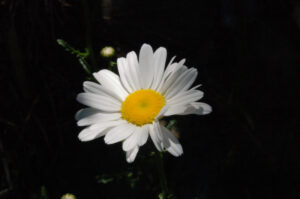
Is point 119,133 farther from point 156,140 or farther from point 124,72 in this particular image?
point 124,72

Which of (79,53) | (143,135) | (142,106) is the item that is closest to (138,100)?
(142,106)

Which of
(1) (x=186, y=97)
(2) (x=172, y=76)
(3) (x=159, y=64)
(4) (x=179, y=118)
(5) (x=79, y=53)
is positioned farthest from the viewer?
(4) (x=179, y=118)

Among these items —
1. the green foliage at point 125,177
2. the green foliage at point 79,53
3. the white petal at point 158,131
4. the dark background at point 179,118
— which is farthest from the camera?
the dark background at point 179,118

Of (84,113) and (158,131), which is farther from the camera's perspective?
(84,113)

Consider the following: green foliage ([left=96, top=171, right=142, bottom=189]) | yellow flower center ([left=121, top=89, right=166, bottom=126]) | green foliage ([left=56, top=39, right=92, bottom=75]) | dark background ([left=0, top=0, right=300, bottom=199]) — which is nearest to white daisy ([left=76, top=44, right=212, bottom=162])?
yellow flower center ([left=121, top=89, right=166, bottom=126])

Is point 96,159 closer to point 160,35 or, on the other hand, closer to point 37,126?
point 37,126

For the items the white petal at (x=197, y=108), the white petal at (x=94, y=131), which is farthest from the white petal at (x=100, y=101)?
the white petal at (x=197, y=108)

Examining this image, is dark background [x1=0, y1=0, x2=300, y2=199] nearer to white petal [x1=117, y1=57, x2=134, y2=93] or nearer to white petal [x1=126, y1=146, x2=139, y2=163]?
white petal [x1=117, y1=57, x2=134, y2=93]

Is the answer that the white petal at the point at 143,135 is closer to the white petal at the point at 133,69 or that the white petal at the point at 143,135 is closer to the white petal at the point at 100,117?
the white petal at the point at 100,117
